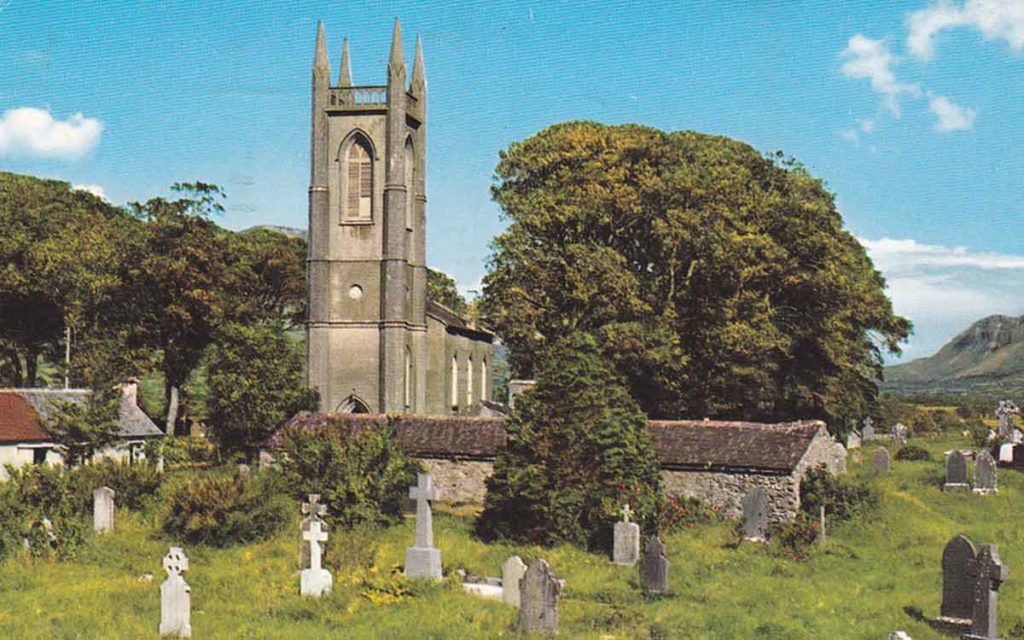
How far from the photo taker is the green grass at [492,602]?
18.0 metres

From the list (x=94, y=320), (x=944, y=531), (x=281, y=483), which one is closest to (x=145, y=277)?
(x=94, y=320)

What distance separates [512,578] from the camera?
66.2 feet

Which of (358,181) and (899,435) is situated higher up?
(358,181)

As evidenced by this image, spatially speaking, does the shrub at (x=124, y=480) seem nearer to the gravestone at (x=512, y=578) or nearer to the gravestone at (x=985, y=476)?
the gravestone at (x=512, y=578)

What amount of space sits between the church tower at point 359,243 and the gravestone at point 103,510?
21719 mm

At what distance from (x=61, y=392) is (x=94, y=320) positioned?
14516mm

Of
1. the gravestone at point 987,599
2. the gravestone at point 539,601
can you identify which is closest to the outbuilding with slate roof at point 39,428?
the gravestone at point 539,601

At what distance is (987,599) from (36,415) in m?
31.7

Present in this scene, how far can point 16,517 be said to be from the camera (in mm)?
25219

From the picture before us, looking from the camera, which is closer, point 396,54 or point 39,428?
point 39,428

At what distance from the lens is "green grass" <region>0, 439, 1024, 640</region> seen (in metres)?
18.0

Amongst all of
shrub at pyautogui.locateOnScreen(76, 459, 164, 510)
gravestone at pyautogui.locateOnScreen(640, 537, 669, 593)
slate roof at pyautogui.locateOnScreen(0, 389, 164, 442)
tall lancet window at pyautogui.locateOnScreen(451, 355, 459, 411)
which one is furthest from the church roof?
gravestone at pyautogui.locateOnScreen(640, 537, 669, 593)

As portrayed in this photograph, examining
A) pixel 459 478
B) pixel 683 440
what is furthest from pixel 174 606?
pixel 683 440

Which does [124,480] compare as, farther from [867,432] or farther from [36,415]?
[867,432]
